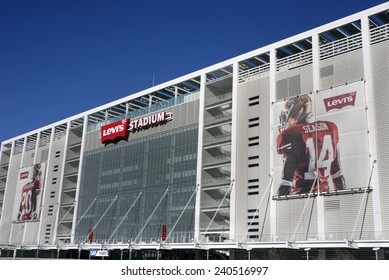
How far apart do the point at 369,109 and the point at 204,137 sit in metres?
28.1

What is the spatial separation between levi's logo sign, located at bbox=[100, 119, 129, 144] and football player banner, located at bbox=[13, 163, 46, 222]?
2334cm

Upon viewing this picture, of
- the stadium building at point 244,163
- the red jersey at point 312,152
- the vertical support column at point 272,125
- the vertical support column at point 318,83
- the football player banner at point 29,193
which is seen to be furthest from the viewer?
the football player banner at point 29,193

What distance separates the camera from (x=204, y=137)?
73250 mm

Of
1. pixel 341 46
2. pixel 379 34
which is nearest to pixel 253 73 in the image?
pixel 341 46

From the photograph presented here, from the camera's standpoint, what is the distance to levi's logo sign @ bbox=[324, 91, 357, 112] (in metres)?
54.6

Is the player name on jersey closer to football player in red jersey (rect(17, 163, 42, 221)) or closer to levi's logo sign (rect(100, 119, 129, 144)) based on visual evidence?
levi's logo sign (rect(100, 119, 129, 144))

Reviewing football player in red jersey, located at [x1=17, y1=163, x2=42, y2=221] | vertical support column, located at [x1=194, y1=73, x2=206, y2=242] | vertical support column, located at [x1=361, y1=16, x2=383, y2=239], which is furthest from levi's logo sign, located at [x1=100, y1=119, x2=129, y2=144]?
vertical support column, located at [x1=361, y1=16, x2=383, y2=239]

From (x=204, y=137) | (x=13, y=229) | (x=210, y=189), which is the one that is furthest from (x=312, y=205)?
(x=13, y=229)

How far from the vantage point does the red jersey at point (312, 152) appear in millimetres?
54812

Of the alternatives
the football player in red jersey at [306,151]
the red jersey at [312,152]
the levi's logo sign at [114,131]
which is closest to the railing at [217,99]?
the football player in red jersey at [306,151]

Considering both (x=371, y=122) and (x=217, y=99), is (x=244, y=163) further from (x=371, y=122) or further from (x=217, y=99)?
(x=371, y=122)

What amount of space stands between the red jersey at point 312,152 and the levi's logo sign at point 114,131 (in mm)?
37743

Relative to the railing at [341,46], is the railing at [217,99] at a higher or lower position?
lower

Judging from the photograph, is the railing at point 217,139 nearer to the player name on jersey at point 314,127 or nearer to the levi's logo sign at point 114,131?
the player name on jersey at point 314,127
